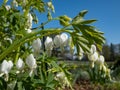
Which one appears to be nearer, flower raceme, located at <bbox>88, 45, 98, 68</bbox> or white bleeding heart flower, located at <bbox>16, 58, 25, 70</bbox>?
white bleeding heart flower, located at <bbox>16, 58, 25, 70</bbox>

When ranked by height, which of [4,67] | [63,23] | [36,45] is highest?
[63,23]

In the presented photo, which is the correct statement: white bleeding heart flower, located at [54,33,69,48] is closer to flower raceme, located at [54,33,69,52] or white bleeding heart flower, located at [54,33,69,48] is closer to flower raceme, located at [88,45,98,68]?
flower raceme, located at [54,33,69,52]

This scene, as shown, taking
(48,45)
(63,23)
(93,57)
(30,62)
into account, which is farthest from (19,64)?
(93,57)

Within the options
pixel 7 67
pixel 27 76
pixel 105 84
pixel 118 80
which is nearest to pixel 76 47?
pixel 7 67

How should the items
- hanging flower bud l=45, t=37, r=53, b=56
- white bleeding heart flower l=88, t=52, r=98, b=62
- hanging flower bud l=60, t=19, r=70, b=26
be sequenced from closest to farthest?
hanging flower bud l=60, t=19, r=70, b=26
hanging flower bud l=45, t=37, r=53, b=56
white bleeding heart flower l=88, t=52, r=98, b=62

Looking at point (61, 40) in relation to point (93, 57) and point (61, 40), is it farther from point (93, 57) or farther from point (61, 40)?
point (93, 57)

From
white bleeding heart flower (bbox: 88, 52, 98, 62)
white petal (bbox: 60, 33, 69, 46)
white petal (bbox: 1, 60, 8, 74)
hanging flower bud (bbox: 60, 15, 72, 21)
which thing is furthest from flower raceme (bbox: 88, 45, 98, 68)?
white petal (bbox: 1, 60, 8, 74)

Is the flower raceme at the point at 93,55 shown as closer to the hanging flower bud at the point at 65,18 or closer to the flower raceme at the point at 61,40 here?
the flower raceme at the point at 61,40

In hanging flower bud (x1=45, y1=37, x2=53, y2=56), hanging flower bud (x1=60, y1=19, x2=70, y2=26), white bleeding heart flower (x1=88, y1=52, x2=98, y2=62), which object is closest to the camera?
hanging flower bud (x1=60, y1=19, x2=70, y2=26)

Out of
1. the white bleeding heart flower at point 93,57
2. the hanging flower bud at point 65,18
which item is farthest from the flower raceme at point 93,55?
the hanging flower bud at point 65,18

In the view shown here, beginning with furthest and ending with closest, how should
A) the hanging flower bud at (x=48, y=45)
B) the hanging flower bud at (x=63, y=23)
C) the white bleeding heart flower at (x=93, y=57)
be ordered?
1. the white bleeding heart flower at (x=93, y=57)
2. the hanging flower bud at (x=48, y=45)
3. the hanging flower bud at (x=63, y=23)

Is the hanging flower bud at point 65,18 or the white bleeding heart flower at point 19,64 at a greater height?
the hanging flower bud at point 65,18

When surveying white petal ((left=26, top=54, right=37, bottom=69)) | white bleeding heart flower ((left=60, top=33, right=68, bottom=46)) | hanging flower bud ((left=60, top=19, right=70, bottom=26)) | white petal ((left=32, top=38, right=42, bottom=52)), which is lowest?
white petal ((left=26, top=54, right=37, bottom=69))

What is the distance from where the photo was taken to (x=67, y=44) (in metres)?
2.22
